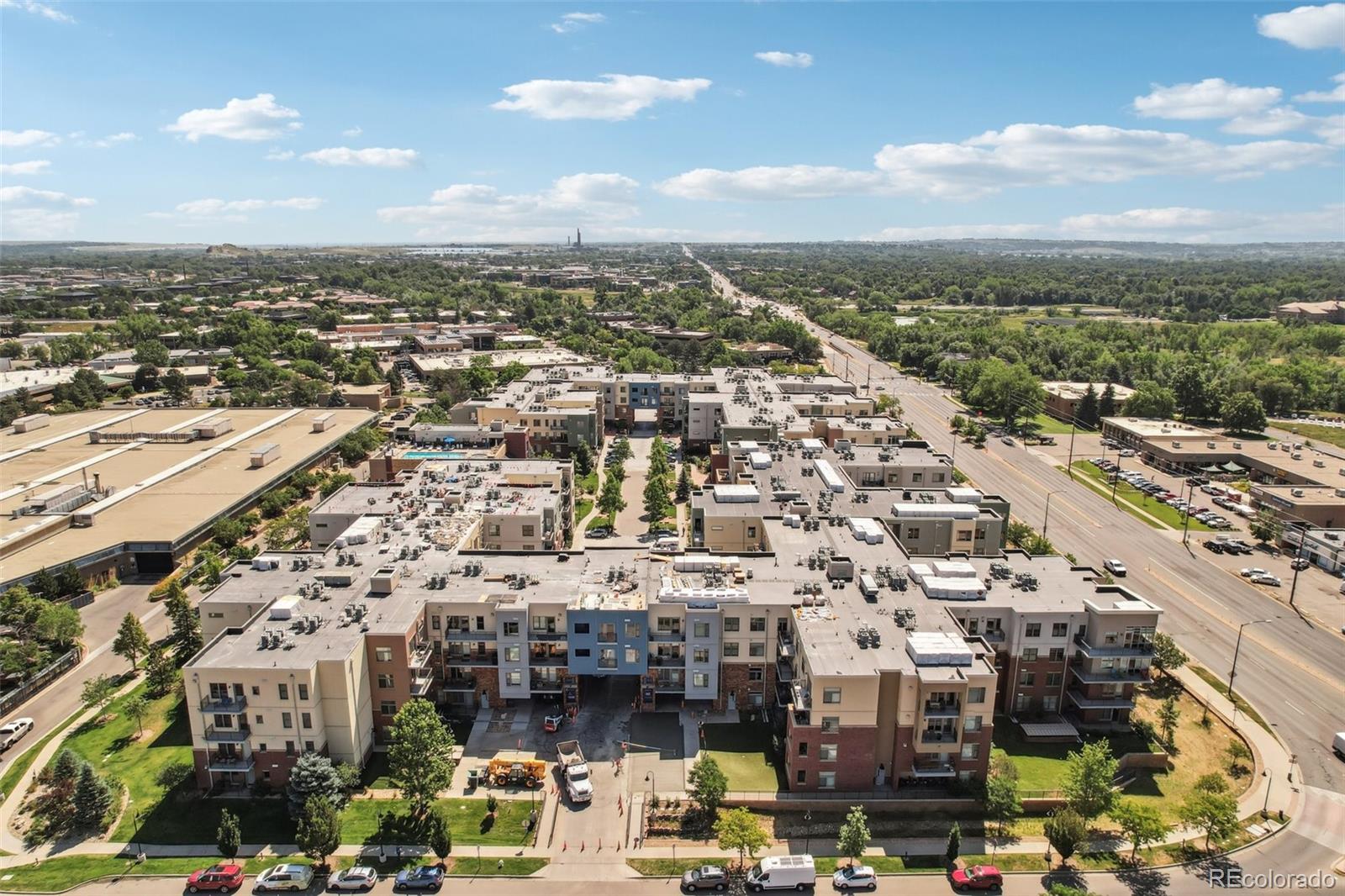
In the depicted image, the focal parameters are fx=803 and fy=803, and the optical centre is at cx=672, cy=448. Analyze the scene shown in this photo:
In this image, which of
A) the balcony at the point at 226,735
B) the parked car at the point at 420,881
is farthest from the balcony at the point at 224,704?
the parked car at the point at 420,881

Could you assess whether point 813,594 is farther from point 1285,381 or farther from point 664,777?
point 1285,381

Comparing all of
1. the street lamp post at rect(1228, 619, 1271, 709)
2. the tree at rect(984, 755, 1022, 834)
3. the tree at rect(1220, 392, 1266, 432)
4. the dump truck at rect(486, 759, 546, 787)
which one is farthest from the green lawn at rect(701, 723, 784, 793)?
the tree at rect(1220, 392, 1266, 432)

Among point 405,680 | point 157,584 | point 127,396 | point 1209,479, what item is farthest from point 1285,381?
point 127,396

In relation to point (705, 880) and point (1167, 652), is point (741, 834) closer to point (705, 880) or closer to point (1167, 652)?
point (705, 880)

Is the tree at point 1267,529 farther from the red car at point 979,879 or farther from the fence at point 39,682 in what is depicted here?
the fence at point 39,682

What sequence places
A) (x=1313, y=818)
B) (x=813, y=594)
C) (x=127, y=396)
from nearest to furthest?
(x=1313, y=818) → (x=813, y=594) → (x=127, y=396)

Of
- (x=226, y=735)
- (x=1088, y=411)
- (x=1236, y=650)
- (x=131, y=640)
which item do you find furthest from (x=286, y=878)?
(x=1088, y=411)
